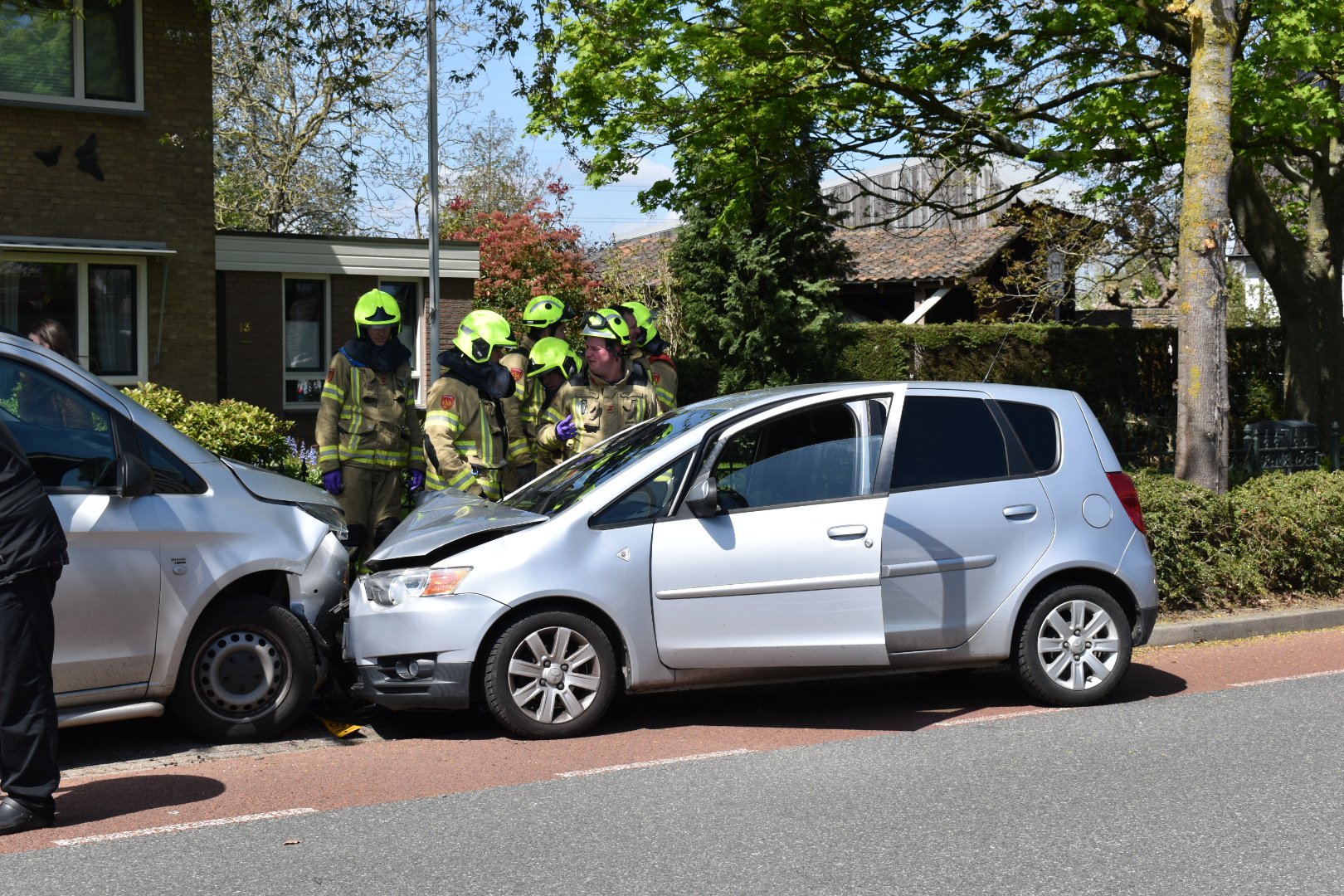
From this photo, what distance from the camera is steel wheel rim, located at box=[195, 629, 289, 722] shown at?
637 centimetres

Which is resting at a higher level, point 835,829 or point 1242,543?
point 1242,543

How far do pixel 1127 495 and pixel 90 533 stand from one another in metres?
5.19

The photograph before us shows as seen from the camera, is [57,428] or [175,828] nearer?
[175,828]

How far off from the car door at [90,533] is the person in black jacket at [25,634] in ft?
3.01

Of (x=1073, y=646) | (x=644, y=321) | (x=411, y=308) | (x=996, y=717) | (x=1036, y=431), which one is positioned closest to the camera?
(x=996, y=717)

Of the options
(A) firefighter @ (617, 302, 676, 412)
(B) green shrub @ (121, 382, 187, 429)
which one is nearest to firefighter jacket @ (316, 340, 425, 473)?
(A) firefighter @ (617, 302, 676, 412)

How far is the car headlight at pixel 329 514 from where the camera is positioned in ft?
22.6

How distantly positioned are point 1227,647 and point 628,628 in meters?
4.60

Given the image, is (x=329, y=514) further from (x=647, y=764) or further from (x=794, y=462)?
(x=794, y=462)

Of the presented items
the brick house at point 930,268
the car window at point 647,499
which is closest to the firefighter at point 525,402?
the car window at point 647,499

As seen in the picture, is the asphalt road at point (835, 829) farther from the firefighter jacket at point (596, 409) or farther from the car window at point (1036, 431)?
the firefighter jacket at point (596, 409)

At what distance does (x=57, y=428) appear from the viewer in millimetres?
6094

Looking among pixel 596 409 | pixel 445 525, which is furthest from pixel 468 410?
pixel 445 525

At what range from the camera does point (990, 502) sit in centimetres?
703
